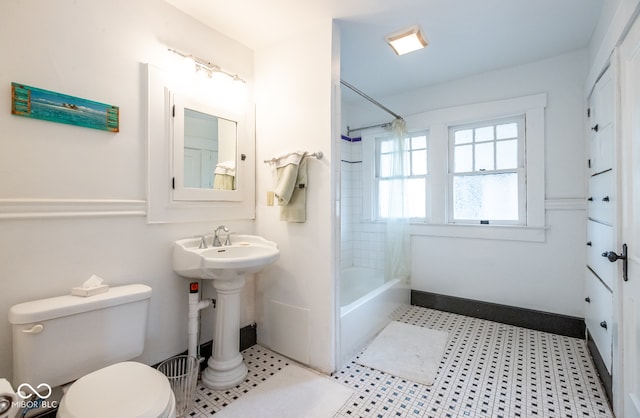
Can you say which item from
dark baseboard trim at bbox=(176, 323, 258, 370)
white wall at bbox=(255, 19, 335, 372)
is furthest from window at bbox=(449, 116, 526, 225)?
dark baseboard trim at bbox=(176, 323, 258, 370)

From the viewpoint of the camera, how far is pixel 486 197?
281 centimetres

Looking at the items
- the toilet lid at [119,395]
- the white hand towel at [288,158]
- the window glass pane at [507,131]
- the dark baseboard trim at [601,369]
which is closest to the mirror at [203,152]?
the white hand towel at [288,158]

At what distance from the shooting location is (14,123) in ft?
4.13

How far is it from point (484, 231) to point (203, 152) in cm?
256

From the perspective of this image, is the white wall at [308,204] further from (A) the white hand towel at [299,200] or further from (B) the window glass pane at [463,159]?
(B) the window glass pane at [463,159]

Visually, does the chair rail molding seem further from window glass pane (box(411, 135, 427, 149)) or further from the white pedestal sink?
window glass pane (box(411, 135, 427, 149))

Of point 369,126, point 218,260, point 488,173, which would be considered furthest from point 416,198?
point 218,260

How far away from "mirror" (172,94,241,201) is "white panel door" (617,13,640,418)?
7.18ft

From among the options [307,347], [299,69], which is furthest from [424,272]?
[299,69]

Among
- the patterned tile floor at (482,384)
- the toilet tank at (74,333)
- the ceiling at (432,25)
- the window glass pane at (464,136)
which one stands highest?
the ceiling at (432,25)

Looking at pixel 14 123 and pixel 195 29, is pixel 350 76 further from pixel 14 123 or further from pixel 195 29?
pixel 14 123

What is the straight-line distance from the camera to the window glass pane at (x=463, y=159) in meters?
2.88

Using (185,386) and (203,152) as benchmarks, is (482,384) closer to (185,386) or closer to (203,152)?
(185,386)

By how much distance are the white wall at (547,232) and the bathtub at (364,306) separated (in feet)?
1.74
